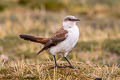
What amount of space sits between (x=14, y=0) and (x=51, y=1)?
226 centimetres

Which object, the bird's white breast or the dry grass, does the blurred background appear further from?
the bird's white breast

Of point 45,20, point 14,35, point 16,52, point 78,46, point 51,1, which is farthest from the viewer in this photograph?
point 51,1

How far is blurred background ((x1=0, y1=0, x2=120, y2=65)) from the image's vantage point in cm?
1049

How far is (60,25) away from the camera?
15273 millimetres

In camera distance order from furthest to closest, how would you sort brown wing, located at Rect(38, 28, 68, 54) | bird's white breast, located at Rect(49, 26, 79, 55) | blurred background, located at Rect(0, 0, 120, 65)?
1. blurred background, located at Rect(0, 0, 120, 65)
2. brown wing, located at Rect(38, 28, 68, 54)
3. bird's white breast, located at Rect(49, 26, 79, 55)

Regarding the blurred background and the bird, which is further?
the blurred background

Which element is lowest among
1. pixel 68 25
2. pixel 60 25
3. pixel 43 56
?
pixel 43 56

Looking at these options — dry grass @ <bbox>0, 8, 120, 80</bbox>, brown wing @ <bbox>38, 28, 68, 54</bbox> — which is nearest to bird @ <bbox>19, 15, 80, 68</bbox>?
brown wing @ <bbox>38, 28, 68, 54</bbox>

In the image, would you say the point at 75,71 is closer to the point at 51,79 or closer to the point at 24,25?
the point at 51,79

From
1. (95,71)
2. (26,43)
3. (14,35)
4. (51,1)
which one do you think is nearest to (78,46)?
(26,43)

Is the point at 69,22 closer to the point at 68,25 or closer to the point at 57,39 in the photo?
the point at 68,25

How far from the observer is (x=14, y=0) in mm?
22094

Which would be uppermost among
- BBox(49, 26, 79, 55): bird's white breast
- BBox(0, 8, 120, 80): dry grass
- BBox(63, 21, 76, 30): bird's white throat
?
BBox(63, 21, 76, 30): bird's white throat

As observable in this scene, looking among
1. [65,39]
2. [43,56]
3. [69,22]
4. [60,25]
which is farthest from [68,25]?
[60,25]
